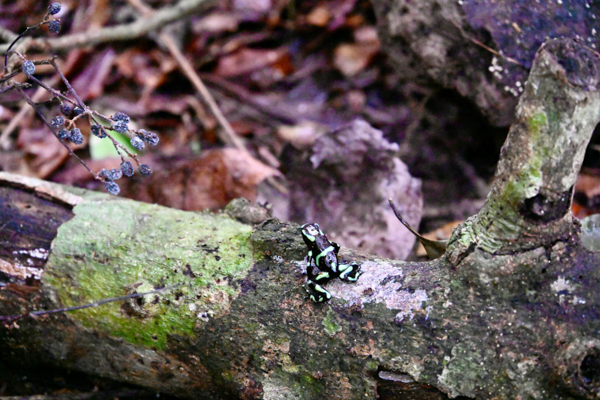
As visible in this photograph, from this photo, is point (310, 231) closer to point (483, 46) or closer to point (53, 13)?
point (53, 13)

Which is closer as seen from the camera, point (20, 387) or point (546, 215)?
point (546, 215)

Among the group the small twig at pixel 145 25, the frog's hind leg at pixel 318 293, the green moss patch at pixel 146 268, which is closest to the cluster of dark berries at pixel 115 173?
the green moss patch at pixel 146 268

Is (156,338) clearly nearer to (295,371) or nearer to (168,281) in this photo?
(168,281)

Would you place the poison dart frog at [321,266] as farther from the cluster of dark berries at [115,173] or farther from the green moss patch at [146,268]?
the cluster of dark berries at [115,173]

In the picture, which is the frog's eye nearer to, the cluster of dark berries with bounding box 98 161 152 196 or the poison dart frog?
the poison dart frog

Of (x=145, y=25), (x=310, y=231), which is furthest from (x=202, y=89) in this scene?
(x=310, y=231)

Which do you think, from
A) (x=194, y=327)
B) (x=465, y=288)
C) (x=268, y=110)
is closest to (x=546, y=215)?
(x=465, y=288)
